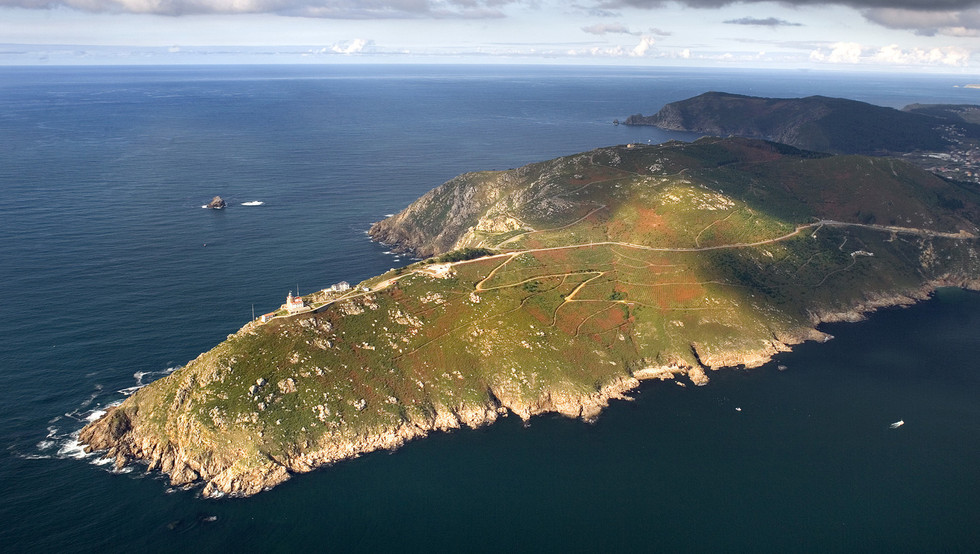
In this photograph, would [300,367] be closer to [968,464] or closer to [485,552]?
[485,552]

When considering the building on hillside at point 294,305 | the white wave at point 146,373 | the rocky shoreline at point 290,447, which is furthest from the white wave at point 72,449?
the building on hillside at point 294,305

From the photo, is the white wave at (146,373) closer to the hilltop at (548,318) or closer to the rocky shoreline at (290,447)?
the hilltop at (548,318)

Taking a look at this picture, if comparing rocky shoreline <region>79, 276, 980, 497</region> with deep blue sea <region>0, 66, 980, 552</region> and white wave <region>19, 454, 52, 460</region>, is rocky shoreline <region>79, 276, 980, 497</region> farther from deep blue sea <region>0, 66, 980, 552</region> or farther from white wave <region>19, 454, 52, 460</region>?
white wave <region>19, 454, 52, 460</region>

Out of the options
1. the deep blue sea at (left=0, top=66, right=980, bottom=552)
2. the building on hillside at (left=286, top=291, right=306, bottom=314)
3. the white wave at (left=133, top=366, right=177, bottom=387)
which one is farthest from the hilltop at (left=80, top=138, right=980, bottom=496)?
the white wave at (left=133, top=366, right=177, bottom=387)

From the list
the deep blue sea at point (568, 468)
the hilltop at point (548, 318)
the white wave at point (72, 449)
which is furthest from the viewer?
the hilltop at point (548, 318)

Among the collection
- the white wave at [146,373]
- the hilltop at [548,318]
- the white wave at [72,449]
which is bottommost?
the white wave at [72,449]

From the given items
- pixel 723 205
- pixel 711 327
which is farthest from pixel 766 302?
pixel 723 205
